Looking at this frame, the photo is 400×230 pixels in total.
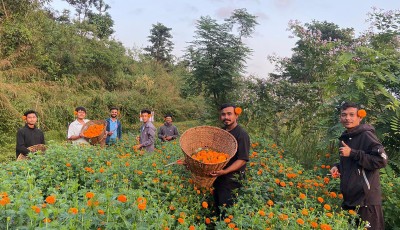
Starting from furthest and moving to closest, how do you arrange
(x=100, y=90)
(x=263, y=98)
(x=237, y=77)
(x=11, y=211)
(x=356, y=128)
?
(x=100, y=90) → (x=237, y=77) → (x=263, y=98) → (x=356, y=128) → (x=11, y=211)

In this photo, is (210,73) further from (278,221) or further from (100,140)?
(278,221)

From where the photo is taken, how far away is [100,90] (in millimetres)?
17016

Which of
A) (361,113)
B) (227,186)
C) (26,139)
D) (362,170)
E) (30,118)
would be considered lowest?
(227,186)

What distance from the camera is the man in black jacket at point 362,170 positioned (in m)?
2.93

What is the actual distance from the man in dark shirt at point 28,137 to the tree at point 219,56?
295 inches

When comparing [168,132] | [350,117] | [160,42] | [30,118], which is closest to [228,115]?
[350,117]

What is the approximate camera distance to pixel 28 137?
5277 mm

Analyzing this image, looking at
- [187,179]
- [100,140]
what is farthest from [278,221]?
[100,140]

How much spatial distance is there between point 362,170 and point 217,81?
9.39 metres

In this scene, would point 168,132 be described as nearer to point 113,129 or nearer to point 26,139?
point 113,129

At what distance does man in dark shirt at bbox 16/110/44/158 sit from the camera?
17.1 ft

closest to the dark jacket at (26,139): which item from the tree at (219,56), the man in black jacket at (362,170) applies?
the man in black jacket at (362,170)

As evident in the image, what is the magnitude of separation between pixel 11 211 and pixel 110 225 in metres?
0.57

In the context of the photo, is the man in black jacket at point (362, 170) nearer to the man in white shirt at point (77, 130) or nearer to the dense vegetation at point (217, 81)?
the dense vegetation at point (217, 81)
